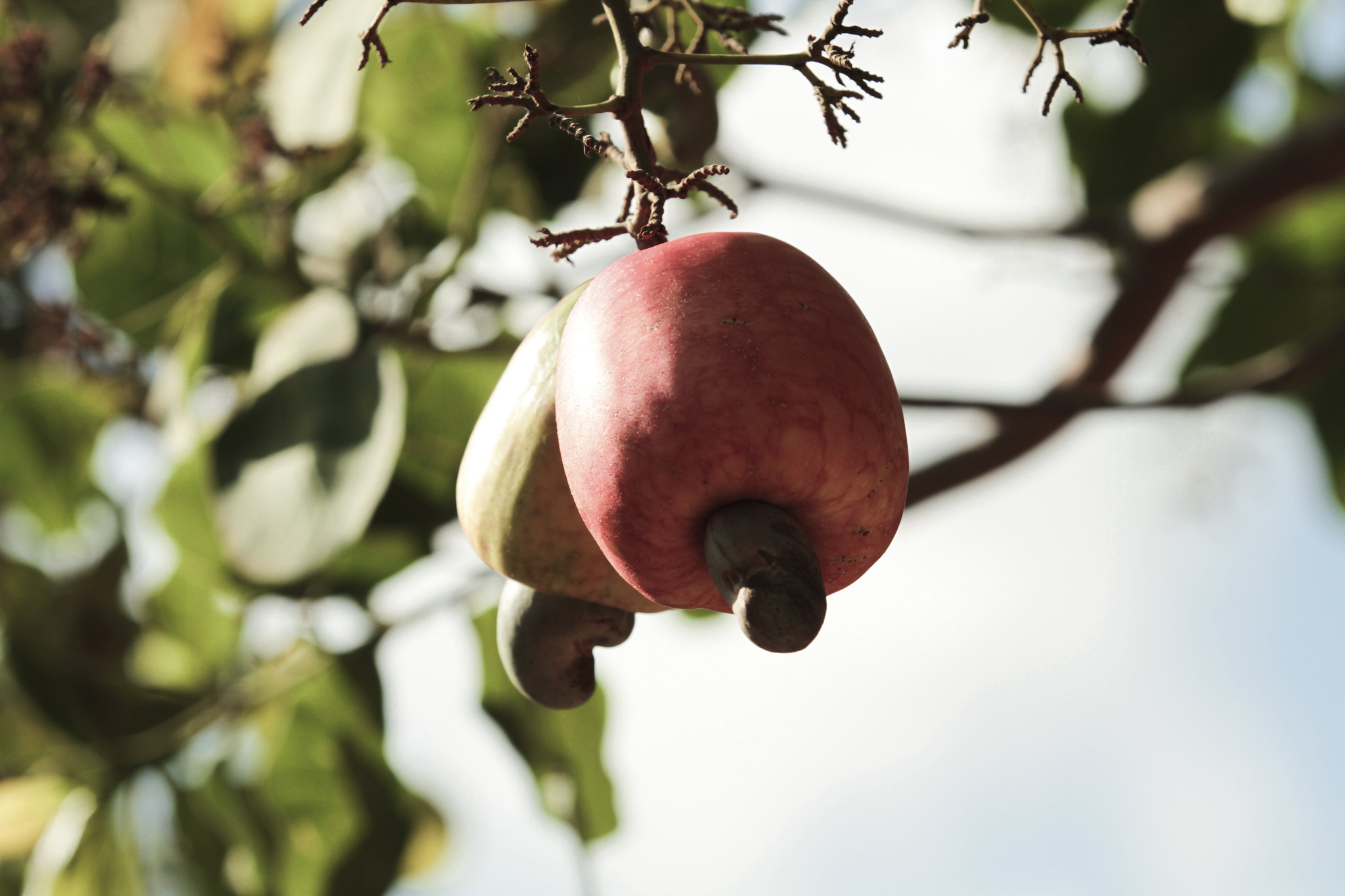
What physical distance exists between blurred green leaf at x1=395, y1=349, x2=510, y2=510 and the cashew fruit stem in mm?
722

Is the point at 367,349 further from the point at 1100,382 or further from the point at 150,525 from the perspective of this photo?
the point at 1100,382

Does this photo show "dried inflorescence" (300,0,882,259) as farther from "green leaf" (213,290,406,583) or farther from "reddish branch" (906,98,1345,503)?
"reddish branch" (906,98,1345,503)

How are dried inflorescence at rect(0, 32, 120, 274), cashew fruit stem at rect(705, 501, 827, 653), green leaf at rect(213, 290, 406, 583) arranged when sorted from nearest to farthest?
cashew fruit stem at rect(705, 501, 827, 653)
green leaf at rect(213, 290, 406, 583)
dried inflorescence at rect(0, 32, 120, 274)

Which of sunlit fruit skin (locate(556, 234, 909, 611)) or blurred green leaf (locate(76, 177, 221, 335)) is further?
blurred green leaf (locate(76, 177, 221, 335))

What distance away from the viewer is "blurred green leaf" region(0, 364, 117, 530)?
1.29 m

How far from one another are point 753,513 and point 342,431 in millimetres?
452

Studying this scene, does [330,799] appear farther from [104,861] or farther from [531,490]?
[531,490]

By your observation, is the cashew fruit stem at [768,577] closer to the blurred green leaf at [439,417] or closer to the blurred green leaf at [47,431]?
the blurred green leaf at [439,417]

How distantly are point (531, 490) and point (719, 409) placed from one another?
0.14 m

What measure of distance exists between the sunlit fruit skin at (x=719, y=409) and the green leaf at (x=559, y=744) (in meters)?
0.63

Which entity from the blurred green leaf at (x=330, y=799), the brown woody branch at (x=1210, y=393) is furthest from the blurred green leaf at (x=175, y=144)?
the brown woody branch at (x=1210, y=393)

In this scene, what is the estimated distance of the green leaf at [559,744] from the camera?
1093 mm

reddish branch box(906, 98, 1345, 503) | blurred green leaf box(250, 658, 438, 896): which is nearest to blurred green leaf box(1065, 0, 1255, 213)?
reddish branch box(906, 98, 1345, 503)

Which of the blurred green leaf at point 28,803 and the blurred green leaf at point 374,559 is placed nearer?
the blurred green leaf at point 374,559
